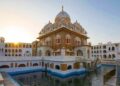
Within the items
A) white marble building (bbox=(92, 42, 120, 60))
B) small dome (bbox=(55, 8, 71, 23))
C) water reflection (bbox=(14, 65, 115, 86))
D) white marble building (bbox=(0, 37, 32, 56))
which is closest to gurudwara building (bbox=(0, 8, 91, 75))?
small dome (bbox=(55, 8, 71, 23))

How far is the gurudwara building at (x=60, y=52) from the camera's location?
3641 centimetres

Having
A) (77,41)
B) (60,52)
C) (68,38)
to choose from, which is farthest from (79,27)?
(60,52)

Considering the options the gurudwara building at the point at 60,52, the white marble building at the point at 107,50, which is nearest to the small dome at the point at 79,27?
the gurudwara building at the point at 60,52

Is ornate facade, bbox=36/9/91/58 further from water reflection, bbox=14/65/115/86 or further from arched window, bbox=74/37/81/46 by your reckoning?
water reflection, bbox=14/65/115/86

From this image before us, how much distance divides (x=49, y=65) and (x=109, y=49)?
159ft

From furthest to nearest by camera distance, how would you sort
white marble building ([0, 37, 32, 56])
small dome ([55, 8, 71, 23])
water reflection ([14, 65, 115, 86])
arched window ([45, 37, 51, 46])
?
white marble building ([0, 37, 32, 56]), small dome ([55, 8, 71, 23]), arched window ([45, 37, 51, 46]), water reflection ([14, 65, 115, 86])

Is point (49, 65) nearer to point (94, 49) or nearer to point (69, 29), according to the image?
point (69, 29)

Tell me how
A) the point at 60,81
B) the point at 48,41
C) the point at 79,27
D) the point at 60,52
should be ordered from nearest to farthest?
the point at 60,81 < the point at 60,52 < the point at 48,41 < the point at 79,27

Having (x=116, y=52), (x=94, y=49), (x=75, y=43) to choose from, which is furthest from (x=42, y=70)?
(x=94, y=49)

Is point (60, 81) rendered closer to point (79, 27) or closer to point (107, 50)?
point (79, 27)

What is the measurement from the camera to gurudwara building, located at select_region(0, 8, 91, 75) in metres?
36.4

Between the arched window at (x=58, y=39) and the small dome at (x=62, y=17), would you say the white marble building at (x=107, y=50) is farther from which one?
the arched window at (x=58, y=39)

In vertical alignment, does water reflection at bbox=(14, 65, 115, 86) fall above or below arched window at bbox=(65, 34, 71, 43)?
below

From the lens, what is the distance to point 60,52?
1767 inches
